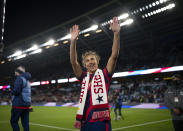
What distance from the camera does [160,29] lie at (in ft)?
88.9

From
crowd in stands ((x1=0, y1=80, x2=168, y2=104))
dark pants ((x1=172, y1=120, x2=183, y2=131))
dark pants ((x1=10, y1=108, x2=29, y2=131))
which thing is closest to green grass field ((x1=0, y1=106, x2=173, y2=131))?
dark pants ((x1=10, y1=108, x2=29, y2=131))

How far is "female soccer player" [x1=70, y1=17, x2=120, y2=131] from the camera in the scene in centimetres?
205

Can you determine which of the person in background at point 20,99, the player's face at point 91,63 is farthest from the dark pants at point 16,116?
the player's face at point 91,63

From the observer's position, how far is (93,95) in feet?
7.04

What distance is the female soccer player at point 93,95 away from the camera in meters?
2.05

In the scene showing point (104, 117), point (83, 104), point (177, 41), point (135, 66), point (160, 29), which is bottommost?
point (104, 117)

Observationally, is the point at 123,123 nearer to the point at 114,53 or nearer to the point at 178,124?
the point at 178,124

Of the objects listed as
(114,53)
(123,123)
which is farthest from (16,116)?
(123,123)

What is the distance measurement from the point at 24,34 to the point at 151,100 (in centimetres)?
1637

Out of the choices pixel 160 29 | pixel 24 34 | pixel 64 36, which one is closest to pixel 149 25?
pixel 160 29

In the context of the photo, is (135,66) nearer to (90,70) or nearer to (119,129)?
(119,129)

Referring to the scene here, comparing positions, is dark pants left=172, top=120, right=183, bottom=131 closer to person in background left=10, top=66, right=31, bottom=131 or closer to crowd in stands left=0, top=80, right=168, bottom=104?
person in background left=10, top=66, right=31, bottom=131

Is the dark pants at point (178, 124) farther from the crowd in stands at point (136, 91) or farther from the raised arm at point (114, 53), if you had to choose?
the crowd in stands at point (136, 91)

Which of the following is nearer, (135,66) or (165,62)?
(165,62)
